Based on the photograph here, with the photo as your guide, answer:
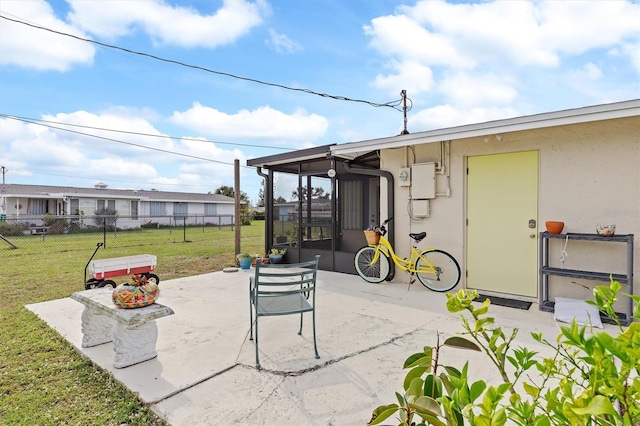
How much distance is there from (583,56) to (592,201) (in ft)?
12.4

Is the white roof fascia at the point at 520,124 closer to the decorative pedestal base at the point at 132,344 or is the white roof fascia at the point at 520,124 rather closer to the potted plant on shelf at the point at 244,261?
the potted plant on shelf at the point at 244,261

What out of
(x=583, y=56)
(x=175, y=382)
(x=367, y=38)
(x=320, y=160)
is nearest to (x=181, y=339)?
(x=175, y=382)

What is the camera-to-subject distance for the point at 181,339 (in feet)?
10.6

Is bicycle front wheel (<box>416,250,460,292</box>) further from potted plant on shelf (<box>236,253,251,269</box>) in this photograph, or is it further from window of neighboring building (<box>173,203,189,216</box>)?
window of neighboring building (<box>173,203,189,216</box>)

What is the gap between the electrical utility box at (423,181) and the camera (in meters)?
5.15

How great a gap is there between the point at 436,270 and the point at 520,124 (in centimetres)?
226

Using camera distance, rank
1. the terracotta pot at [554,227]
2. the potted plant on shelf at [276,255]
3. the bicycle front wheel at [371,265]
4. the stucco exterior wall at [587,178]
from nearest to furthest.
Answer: the stucco exterior wall at [587,178]
the terracotta pot at [554,227]
the bicycle front wheel at [371,265]
the potted plant on shelf at [276,255]

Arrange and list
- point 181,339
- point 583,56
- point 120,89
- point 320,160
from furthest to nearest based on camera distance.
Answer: point 120,89 < point 320,160 < point 583,56 < point 181,339

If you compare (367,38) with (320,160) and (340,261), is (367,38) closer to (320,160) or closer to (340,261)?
(320,160)

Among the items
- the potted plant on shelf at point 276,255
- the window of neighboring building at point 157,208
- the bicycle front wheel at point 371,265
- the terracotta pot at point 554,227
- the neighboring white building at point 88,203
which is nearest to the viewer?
the terracotta pot at point 554,227

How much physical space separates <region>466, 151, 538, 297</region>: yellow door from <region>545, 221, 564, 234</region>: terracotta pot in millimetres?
319

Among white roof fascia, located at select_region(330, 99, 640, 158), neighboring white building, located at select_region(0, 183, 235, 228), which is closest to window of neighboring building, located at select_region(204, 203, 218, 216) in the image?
neighboring white building, located at select_region(0, 183, 235, 228)

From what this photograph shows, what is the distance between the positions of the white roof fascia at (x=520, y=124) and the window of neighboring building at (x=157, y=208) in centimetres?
2284

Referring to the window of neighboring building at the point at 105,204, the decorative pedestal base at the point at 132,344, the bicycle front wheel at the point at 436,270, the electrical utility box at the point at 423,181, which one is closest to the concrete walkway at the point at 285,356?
the decorative pedestal base at the point at 132,344
